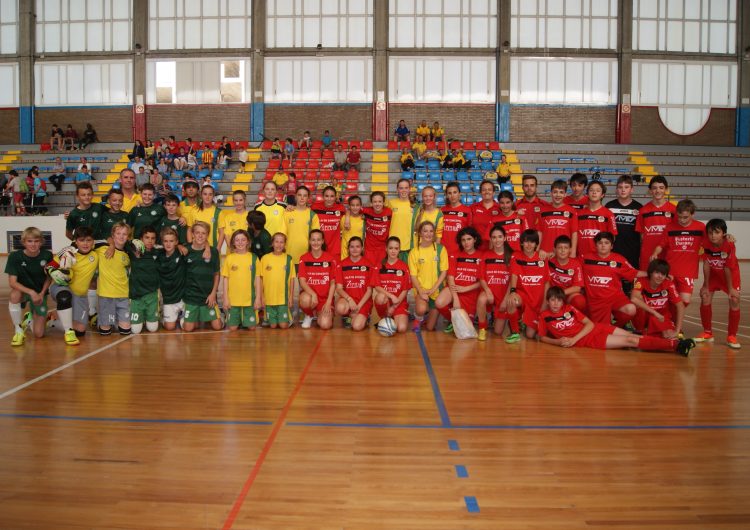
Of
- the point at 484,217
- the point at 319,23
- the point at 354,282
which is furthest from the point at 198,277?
the point at 319,23

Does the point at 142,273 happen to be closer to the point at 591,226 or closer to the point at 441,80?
the point at 591,226

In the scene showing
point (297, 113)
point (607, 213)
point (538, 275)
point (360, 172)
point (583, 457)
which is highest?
point (297, 113)

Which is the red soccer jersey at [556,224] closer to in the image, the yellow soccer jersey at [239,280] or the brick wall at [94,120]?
the yellow soccer jersey at [239,280]

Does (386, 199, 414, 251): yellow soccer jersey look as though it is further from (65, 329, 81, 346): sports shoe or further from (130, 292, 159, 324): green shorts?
(65, 329, 81, 346): sports shoe

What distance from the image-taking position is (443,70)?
814 inches

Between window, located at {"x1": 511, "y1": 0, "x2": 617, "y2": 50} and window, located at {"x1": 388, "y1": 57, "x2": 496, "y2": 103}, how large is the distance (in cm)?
A: 163

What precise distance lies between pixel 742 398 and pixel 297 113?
19.2 meters

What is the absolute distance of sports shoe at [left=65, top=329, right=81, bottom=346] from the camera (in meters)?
5.48

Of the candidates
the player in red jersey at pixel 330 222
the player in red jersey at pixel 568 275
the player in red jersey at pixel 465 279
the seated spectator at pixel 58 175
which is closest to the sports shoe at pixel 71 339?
the player in red jersey at pixel 330 222

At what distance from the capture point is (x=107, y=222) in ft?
20.9

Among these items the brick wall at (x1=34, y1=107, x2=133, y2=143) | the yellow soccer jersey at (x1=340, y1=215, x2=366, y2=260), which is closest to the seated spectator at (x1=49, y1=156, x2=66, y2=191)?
the brick wall at (x1=34, y1=107, x2=133, y2=143)

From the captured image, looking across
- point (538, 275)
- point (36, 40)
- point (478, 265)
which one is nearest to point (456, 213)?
point (478, 265)

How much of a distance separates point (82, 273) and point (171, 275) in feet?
2.91

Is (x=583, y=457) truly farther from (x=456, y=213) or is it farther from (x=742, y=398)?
(x=456, y=213)
